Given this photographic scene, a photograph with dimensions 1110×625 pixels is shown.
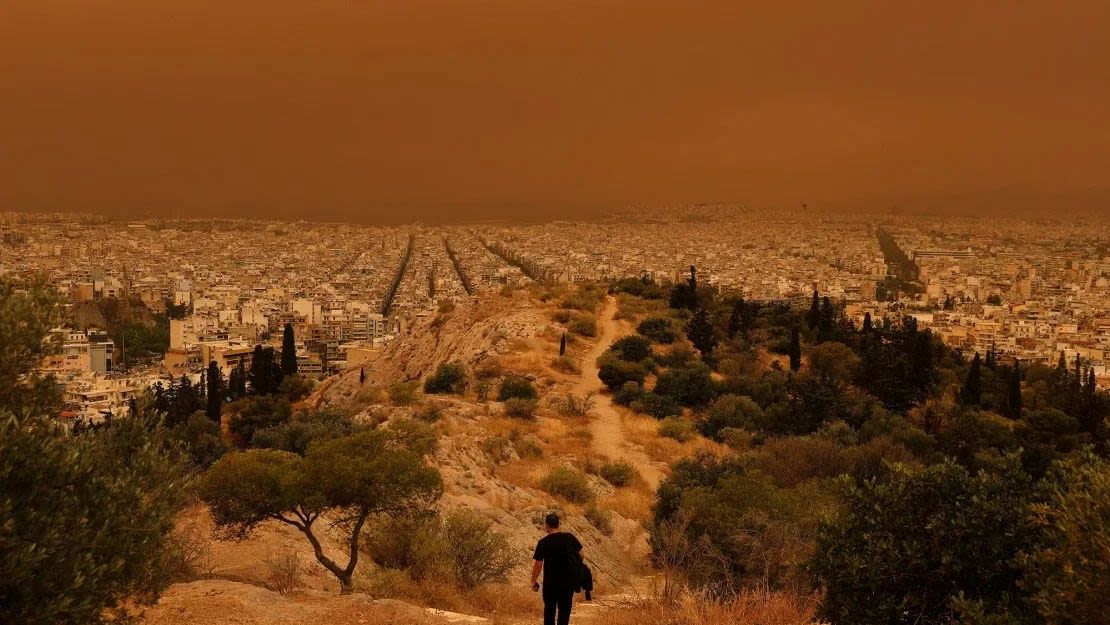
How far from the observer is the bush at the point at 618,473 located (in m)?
14.1

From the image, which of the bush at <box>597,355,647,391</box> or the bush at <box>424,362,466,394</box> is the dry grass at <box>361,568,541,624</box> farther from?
the bush at <box>597,355,647,391</box>

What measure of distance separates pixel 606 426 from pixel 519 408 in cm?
206

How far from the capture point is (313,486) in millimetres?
7652

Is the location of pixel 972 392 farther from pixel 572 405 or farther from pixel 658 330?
pixel 572 405

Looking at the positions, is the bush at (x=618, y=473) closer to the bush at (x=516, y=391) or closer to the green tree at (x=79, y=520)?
the bush at (x=516, y=391)

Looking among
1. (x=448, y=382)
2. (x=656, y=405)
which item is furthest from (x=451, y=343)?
(x=656, y=405)

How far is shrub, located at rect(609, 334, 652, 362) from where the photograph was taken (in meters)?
23.6

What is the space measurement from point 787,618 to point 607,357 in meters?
16.6

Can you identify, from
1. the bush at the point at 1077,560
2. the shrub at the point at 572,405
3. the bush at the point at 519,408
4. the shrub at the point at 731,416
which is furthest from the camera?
the shrub at the point at 572,405

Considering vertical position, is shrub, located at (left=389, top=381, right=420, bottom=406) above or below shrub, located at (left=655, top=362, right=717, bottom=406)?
above

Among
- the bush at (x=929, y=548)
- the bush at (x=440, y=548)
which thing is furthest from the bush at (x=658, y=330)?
the bush at (x=929, y=548)

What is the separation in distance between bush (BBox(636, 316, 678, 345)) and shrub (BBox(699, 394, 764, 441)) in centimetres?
718

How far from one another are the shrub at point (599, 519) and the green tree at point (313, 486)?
4.24 metres

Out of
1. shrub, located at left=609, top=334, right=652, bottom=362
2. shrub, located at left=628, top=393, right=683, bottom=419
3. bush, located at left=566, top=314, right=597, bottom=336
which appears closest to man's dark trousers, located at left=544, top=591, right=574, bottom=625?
shrub, located at left=628, top=393, right=683, bottom=419
